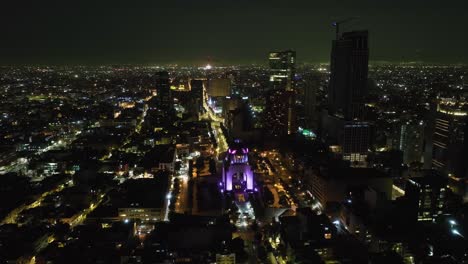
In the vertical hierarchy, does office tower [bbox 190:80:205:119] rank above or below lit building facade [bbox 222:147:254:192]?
above

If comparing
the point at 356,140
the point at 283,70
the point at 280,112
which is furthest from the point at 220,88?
the point at 356,140

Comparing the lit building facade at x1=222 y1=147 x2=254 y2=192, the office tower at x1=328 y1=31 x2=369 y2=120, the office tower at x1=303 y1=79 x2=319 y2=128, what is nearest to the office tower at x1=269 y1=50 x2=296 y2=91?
the office tower at x1=303 y1=79 x2=319 y2=128

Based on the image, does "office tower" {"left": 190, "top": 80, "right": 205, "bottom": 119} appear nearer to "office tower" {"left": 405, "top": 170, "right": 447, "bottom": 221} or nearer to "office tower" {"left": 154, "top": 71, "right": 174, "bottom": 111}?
"office tower" {"left": 154, "top": 71, "right": 174, "bottom": 111}

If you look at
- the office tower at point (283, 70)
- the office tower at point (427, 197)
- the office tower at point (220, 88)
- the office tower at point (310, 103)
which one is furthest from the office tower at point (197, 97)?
the office tower at point (427, 197)

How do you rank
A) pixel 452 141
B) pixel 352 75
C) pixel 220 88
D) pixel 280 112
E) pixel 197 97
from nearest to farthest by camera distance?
pixel 452 141 < pixel 352 75 < pixel 280 112 < pixel 197 97 < pixel 220 88

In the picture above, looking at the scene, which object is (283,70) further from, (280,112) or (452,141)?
(452,141)

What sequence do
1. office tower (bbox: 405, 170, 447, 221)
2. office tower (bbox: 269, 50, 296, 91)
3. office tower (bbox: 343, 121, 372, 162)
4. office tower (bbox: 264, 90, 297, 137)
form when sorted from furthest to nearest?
1. office tower (bbox: 269, 50, 296, 91)
2. office tower (bbox: 264, 90, 297, 137)
3. office tower (bbox: 343, 121, 372, 162)
4. office tower (bbox: 405, 170, 447, 221)

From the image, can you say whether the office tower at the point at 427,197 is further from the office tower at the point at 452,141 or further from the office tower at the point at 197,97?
the office tower at the point at 197,97

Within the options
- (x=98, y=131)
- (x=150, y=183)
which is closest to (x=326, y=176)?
(x=150, y=183)

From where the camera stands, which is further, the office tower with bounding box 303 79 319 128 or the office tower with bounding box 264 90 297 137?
the office tower with bounding box 303 79 319 128
